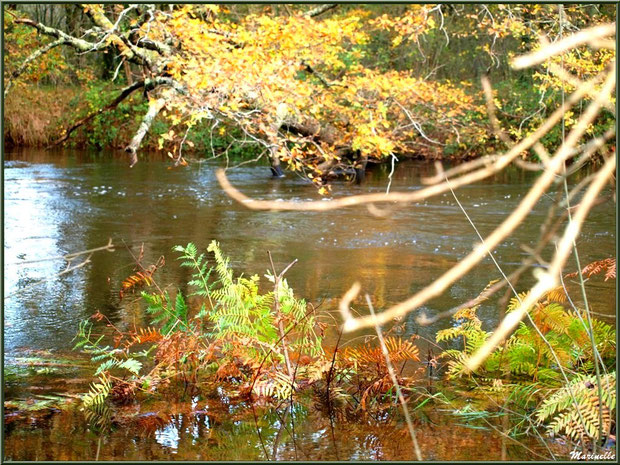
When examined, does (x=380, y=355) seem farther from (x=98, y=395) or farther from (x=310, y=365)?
(x=98, y=395)

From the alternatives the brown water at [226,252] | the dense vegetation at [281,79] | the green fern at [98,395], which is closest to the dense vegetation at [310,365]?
the green fern at [98,395]

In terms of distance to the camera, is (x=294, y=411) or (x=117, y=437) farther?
(x=294, y=411)

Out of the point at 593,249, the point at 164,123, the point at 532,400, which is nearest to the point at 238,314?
the point at 532,400

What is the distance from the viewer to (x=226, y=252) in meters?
10.7

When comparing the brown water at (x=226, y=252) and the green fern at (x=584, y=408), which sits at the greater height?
the green fern at (x=584, y=408)

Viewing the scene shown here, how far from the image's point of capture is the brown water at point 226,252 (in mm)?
4285

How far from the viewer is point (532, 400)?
16.0ft

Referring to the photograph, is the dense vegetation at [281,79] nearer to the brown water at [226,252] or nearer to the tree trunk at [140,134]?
the tree trunk at [140,134]

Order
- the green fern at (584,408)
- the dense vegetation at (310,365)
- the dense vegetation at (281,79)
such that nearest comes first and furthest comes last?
the green fern at (584,408) → the dense vegetation at (310,365) → the dense vegetation at (281,79)

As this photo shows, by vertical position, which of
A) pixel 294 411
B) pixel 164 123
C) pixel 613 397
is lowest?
pixel 164 123

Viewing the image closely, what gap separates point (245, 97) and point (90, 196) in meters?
4.87

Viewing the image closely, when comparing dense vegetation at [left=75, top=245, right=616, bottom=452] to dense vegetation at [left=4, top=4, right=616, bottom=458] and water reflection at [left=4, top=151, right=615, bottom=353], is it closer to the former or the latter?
dense vegetation at [left=4, top=4, right=616, bottom=458]

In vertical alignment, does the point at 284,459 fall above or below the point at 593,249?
above

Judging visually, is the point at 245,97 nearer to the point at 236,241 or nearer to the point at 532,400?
the point at 236,241
